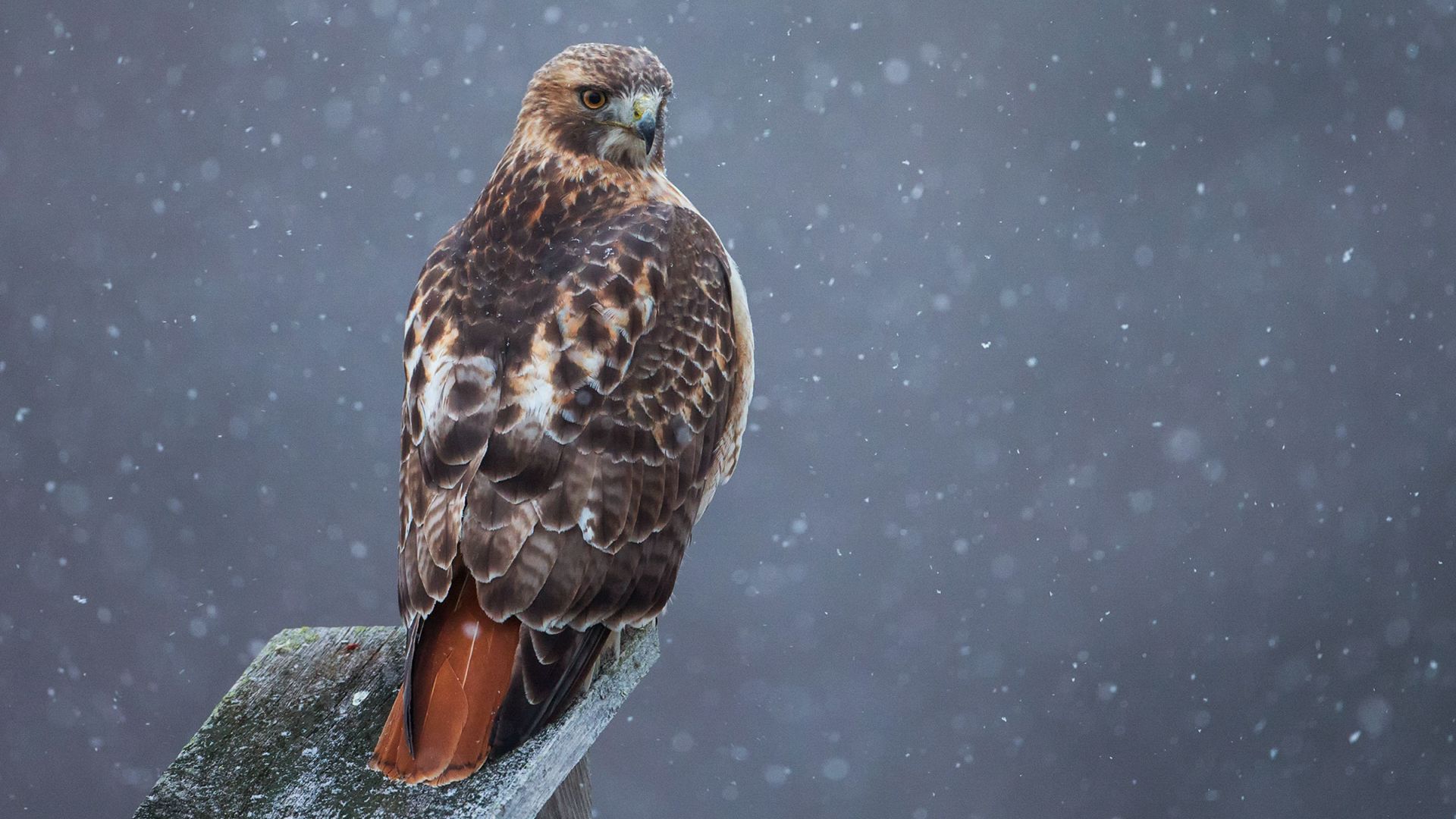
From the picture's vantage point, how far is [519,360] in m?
1.21

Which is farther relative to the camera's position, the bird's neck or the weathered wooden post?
the bird's neck

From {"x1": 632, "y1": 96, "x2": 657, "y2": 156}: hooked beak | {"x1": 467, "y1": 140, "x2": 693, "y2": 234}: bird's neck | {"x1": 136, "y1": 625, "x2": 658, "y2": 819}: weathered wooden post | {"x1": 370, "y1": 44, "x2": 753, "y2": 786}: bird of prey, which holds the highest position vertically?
{"x1": 632, "y1": 96, "x2": 657, "y2": 156}: hooked beak

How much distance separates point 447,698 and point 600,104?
0.72 meters

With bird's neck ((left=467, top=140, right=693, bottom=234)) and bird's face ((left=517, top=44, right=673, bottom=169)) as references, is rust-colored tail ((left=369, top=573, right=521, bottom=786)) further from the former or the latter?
bird's face ((left=517, top=44, right=673, bottom=169))

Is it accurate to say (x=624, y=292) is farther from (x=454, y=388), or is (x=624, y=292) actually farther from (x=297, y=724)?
(x=297, y=724)

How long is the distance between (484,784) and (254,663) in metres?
0.32

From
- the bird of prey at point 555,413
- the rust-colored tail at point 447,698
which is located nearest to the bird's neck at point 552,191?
the bird of prey at point 555,413

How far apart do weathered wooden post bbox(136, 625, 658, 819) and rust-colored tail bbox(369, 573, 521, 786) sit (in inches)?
0.7

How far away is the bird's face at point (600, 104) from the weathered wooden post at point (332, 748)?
1.95ft

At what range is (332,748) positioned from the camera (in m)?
1.08

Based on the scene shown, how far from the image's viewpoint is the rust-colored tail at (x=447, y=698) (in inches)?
39.8

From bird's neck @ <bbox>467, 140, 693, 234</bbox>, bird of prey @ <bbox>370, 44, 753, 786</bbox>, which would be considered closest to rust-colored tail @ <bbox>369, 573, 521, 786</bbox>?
bird of prey @ <bbox>370, 44, 753, 786</bbox>

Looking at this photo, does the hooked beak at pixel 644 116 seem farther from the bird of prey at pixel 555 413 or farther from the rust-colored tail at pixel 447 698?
the rust-colored tail at pixel 447 698

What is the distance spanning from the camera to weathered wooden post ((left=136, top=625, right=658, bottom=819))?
101cm
